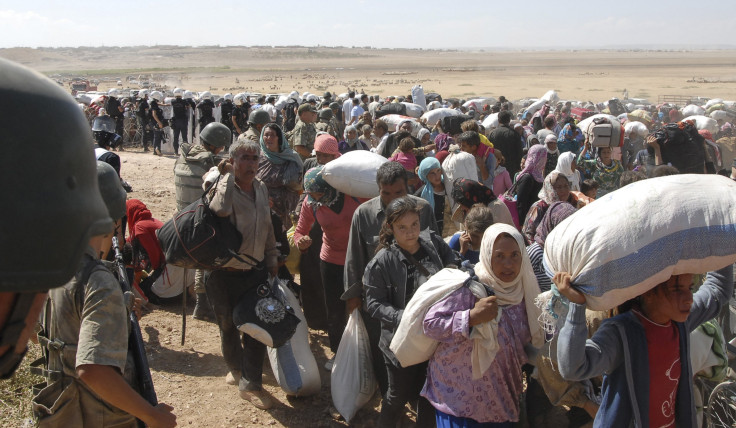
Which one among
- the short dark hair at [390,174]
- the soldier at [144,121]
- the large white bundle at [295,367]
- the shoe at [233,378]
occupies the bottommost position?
the shoe at [233,378]

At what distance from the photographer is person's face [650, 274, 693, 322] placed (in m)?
2.49

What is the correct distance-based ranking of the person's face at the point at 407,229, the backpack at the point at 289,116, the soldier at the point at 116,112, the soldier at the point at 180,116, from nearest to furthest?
the person's face at the point at 407,229 → the soldier at the point at 180,116 → the backpack at the point at 289,116 → the soldier at the point at 116,112

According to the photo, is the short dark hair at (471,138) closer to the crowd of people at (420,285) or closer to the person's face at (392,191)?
the crowd of people at (420,285)

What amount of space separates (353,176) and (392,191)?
688 mm

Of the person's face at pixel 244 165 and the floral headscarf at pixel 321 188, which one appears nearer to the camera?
the person's face at pixel 244 165

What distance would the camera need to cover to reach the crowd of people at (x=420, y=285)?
8.18 ft

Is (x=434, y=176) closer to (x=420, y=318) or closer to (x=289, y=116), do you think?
(x=420, y=318)

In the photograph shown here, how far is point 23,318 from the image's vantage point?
108 cm

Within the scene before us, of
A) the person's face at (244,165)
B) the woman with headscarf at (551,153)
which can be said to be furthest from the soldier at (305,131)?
the person's face at (244,165)

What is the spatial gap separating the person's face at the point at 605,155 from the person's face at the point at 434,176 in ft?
7.98

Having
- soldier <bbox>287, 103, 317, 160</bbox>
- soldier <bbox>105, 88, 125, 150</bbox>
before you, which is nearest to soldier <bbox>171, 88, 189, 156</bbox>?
soldier <bbox>105, 88, 125, 150</bbox>

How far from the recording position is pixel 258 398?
15.7ft

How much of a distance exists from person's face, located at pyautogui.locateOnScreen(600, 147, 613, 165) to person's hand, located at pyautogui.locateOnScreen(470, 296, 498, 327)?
194 inches

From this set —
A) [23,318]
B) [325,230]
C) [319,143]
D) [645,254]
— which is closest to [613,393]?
[645,254]
